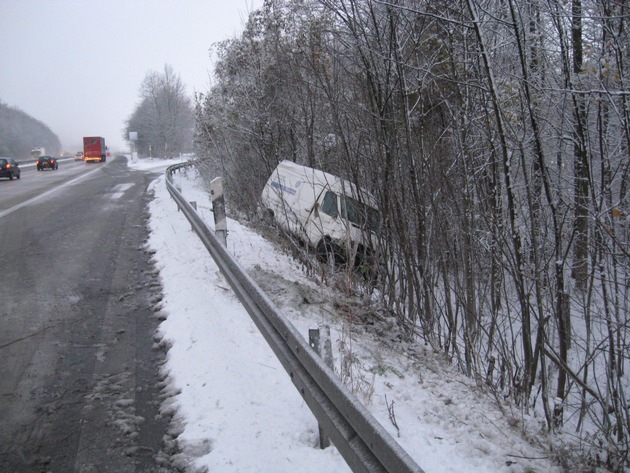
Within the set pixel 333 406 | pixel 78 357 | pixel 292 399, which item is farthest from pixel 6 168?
pixel 333 406

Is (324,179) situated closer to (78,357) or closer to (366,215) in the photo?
(366,215)

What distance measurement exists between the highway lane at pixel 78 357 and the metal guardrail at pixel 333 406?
0.92 meters

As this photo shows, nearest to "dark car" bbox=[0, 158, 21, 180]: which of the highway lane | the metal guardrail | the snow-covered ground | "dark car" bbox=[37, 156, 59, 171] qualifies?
"dark car" bbox=[37, 156, 59, 171]

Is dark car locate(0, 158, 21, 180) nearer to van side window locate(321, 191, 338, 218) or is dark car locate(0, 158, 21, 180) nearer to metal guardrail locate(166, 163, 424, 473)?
van side window locate(321, 191, 338, 218)

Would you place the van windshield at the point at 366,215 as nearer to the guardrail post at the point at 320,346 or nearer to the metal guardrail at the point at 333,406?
the metal guardrail at the point at 333,406

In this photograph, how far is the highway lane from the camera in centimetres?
A: 287

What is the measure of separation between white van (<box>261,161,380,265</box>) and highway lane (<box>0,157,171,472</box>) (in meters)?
2.88

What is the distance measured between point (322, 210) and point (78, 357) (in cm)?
675

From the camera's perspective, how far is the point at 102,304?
546cm

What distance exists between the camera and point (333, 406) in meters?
2.44

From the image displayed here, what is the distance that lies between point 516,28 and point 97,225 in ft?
29.2

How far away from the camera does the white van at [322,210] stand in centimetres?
781

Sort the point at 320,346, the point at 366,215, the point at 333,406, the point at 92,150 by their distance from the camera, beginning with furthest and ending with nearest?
1. the point at 92,150
2. the point at 366,215
3. the point at 320,346
4. the point at 333,406

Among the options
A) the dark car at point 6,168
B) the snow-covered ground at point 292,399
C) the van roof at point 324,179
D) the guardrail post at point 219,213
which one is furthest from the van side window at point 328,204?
the dark car at point 6,168
